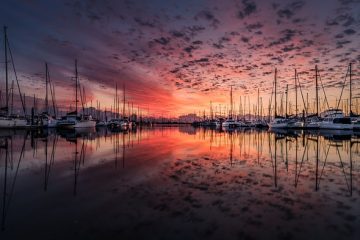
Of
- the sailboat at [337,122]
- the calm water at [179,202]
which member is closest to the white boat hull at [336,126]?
the sailboat at [337,122]

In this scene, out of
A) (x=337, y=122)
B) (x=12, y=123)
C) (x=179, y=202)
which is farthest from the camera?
(x=337, y=122)

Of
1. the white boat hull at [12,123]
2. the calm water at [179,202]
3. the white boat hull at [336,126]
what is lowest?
the calm water at [179,202]

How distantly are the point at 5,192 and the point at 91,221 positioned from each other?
13.8ft

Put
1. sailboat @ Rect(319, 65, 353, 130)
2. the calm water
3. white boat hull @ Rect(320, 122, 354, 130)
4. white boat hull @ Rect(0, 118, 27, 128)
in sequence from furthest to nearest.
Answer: sailboat @ Rect(319, 65, 353, 130)
white boat hull @ Rect(320, 122, 354, 130)
white boat hull @ Rect(0, 118, 27, 128)
the calm water

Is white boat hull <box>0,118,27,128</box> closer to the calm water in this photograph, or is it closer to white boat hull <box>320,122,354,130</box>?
the calm water

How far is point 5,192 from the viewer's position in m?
7.89

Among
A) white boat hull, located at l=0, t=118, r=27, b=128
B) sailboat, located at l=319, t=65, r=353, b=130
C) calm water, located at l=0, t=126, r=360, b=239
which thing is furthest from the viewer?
sailboat, located at l=319, t=65, r=353, b=130

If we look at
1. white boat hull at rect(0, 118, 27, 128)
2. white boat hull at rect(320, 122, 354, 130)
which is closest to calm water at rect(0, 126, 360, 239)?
white boat hull at rect(0, 118, 27, 128)

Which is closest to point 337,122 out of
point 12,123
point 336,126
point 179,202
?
point 336,126

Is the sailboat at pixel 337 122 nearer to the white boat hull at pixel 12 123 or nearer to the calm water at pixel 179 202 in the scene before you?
Result: the calm water at pixel 179 202

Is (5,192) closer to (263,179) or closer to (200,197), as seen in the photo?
(200,197)

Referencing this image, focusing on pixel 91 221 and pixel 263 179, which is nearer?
pixel 91 221

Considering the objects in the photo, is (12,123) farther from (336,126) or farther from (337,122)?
(337,122)

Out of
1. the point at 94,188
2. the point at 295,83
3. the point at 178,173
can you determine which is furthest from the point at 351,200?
the point at 295,83
